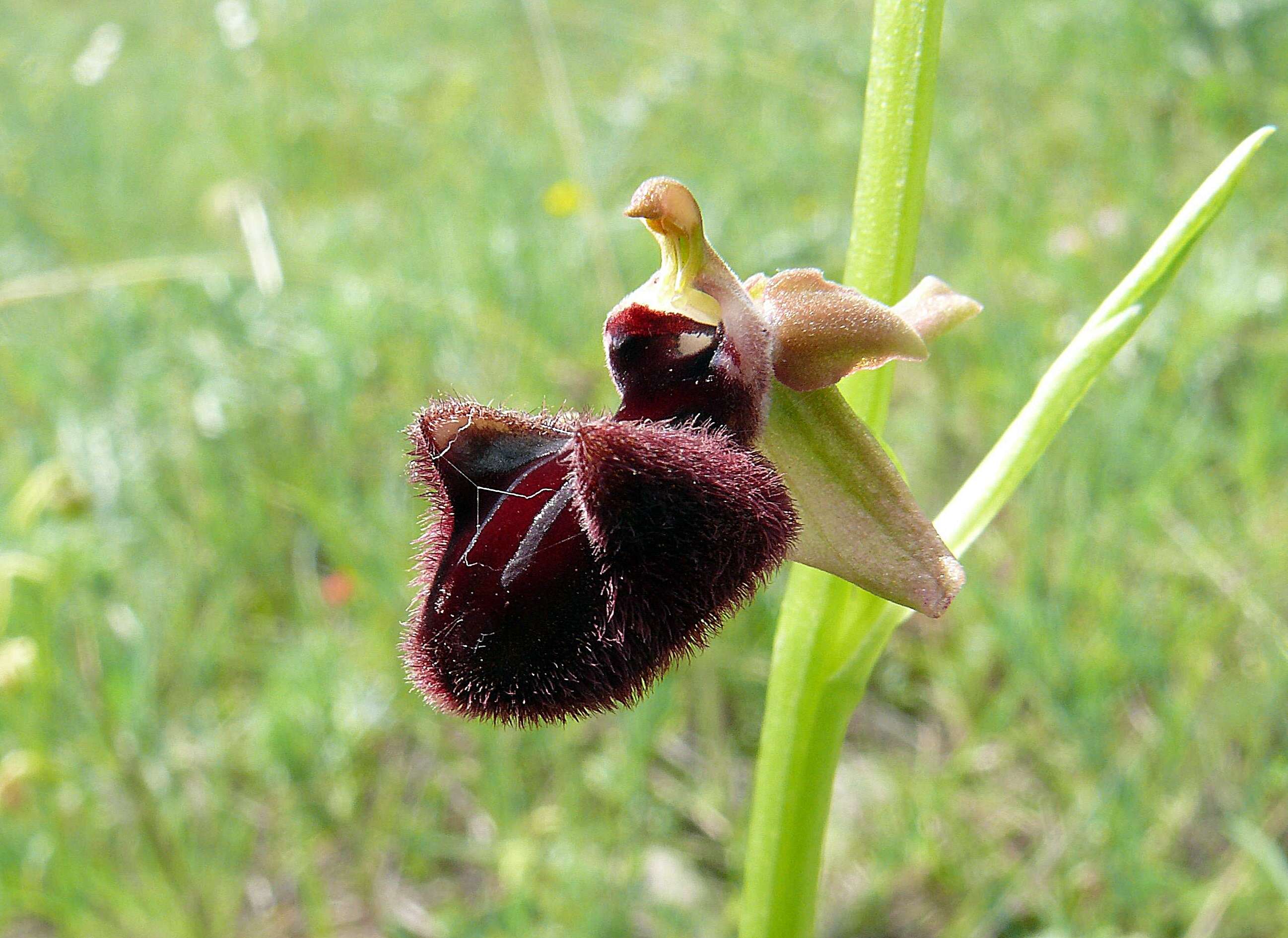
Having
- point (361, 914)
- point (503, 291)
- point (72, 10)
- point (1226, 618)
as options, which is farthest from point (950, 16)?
point (72, 10)

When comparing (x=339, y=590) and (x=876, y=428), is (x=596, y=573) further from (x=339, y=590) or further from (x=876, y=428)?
(x=339, y=590)

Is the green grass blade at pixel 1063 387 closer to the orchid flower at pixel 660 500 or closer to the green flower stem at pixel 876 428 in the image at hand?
the green flower stem at pixel 876 428

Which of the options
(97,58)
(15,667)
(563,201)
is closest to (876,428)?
(15,667)

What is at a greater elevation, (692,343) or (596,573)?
(692,343)

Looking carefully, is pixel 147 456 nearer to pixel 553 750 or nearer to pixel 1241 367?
pixel 553 750

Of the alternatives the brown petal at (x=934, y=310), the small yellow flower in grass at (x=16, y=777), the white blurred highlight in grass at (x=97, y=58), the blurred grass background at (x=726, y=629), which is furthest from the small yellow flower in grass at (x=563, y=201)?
the brown petal at (x=934, y=310)

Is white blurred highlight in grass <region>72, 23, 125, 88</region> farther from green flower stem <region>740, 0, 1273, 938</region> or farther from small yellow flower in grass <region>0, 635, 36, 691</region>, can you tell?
green flower stem <region>740, 0, 1273, 938</region>
